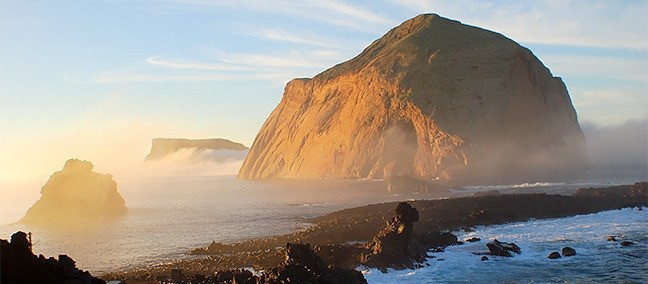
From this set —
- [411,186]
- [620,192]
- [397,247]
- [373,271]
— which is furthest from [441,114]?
[373,271]

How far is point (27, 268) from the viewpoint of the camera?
62.9ft

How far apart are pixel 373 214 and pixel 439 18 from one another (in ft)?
328

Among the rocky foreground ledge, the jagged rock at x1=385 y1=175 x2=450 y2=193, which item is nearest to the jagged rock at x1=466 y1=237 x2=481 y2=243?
the rocky foreground ledge

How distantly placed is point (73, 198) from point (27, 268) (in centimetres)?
7046

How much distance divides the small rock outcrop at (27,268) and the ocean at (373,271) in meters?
18.3

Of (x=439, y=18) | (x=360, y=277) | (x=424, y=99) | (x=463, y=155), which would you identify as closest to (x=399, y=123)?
(x=424, y=99)

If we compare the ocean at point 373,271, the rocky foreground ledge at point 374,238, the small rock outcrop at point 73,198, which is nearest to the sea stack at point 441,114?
the ocean at point 373,271

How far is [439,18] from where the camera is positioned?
484 feet

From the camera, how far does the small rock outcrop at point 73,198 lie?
8119cm

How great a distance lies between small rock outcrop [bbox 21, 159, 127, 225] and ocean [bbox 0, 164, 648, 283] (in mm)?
4189

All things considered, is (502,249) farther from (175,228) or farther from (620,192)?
(175,228)

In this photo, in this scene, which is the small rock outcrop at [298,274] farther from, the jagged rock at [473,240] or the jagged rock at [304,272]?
the jagged rock at [473,240]

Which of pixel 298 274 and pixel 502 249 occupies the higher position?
pixel 298 274


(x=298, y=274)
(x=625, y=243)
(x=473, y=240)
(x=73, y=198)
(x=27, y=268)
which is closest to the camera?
(x=27, y=268)
